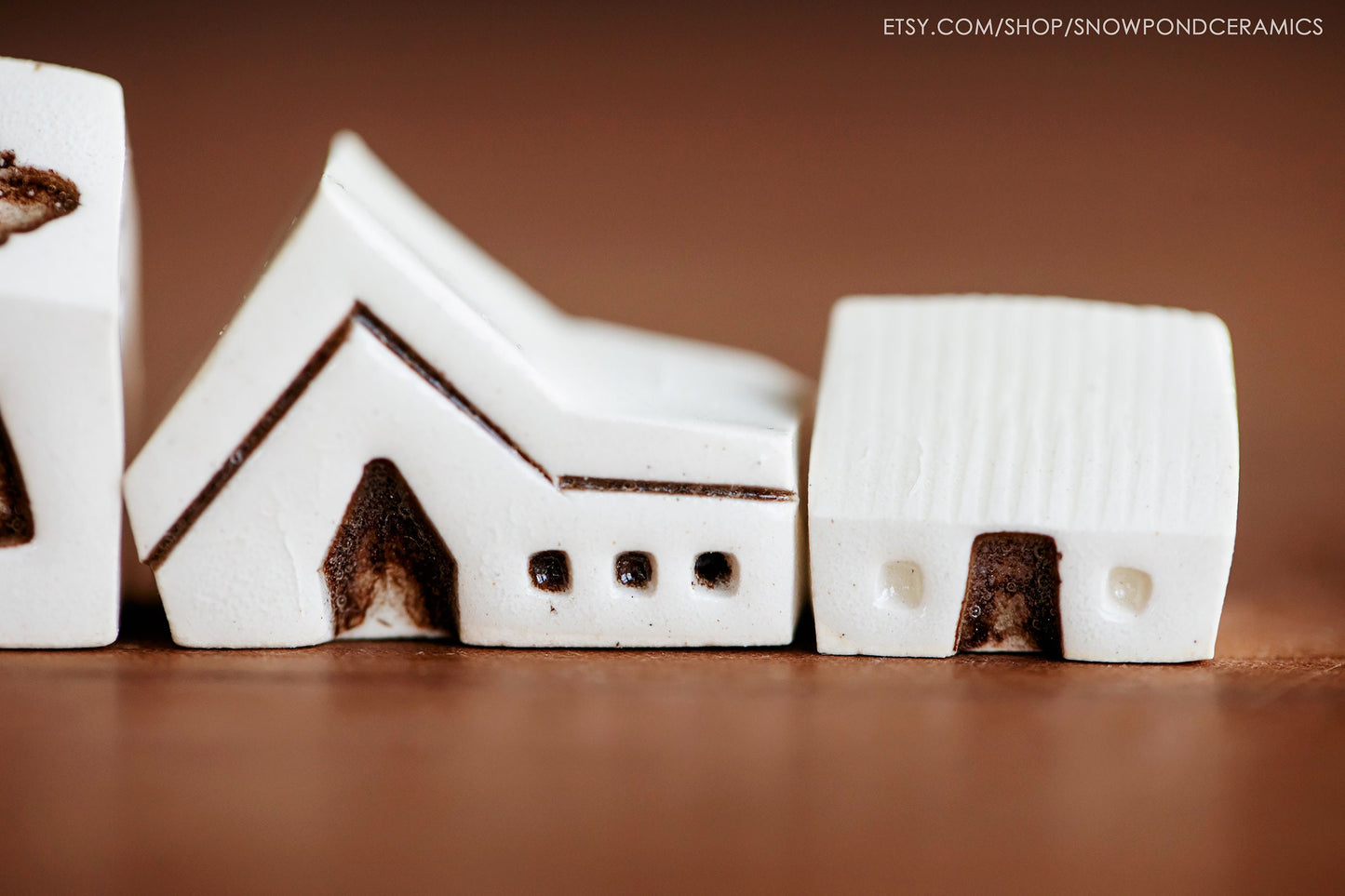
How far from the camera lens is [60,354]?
1.30m

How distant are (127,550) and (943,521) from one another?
96 centimetres

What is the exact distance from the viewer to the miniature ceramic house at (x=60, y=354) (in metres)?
1.30

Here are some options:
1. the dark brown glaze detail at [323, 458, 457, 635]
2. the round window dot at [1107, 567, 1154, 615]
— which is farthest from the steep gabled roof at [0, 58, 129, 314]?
the round window dot at [1107, 567, 1154, 615]

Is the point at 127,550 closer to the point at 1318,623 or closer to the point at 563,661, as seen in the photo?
the point at 563,661

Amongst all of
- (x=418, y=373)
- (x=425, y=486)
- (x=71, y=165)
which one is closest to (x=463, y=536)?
(x=425, y=486)

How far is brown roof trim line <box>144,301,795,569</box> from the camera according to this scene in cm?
131

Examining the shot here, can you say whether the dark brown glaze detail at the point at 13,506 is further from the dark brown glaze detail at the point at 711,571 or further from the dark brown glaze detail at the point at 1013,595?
the dark brown glaze detail at the point at 1013,595

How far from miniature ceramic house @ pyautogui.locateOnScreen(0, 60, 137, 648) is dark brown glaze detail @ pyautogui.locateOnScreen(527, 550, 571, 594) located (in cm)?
39

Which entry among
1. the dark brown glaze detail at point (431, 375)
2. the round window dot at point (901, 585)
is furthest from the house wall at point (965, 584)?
the dark brown glaze detail at point (431, 375)

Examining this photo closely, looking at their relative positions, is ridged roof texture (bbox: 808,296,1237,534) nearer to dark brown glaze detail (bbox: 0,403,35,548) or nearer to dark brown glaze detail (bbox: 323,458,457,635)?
dark brown glaze detail (bbox: 323,458,457,635)

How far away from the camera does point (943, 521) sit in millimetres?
1314

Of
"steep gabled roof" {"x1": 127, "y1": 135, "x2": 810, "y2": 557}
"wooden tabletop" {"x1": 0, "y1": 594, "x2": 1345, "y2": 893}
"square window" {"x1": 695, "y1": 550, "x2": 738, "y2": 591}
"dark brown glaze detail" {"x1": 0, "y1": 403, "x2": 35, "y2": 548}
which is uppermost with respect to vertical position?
"steep gabled roof" {"x1": 127, "y1": 135, "x2": 810, "y2": 557}

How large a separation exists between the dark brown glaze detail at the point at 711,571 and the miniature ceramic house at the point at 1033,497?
9cm

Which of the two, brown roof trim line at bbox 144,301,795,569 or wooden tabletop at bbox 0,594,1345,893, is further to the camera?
brown roof trim line at bbox 144,301,795,569
